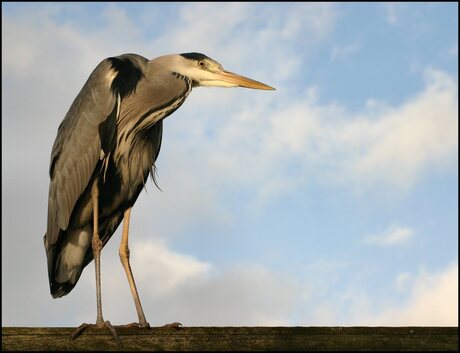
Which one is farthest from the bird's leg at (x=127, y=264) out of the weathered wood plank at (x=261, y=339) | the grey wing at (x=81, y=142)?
the weathered wood plank at (x=261, y=339)

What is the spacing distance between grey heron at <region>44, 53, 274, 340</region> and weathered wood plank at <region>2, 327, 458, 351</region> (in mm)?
2164

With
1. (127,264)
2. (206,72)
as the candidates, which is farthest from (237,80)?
(127,264)

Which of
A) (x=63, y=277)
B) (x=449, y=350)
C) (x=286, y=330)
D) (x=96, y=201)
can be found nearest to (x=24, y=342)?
(x=286, y=330)

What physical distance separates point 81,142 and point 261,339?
285 centimetres

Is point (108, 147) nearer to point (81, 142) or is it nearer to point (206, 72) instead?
point (81, 142)

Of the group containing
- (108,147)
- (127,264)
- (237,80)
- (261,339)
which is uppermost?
(237,80)

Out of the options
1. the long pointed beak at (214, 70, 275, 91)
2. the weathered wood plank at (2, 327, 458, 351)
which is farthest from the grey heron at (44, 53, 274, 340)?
the weathered wood plank at (2, 327, 458, 351)

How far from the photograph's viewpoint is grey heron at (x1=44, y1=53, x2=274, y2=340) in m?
5.23

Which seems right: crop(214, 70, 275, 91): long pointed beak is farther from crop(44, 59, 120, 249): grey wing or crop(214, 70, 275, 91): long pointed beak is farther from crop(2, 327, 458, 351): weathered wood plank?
crop(2, 327, 458, 351): weathered wood plank

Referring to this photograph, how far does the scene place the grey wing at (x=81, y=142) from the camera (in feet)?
17.1

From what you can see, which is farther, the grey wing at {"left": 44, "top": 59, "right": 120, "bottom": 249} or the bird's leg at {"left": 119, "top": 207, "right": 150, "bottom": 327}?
the grey wing at {"left": 44, "top": 59, "right": 120, "bottom": 249}

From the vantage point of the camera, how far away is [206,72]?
18.2 feet

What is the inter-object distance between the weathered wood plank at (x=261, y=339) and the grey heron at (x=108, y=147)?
2.16 meters

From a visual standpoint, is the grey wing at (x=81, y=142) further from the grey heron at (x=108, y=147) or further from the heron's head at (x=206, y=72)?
the heron's head at (x=206, y=72)
